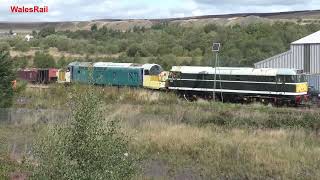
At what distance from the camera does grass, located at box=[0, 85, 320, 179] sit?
1850 cm

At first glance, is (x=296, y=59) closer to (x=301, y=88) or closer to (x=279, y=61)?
(x=279, y=61)

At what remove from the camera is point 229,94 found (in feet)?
149

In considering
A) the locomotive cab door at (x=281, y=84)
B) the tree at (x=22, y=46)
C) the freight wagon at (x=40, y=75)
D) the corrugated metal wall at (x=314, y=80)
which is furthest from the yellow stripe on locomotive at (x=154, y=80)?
the tree at (x=22, y=46)

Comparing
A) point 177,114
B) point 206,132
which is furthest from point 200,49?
point 206,132

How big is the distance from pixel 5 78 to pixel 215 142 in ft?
47.3

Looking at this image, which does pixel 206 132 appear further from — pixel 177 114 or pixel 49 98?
pixel 49 98

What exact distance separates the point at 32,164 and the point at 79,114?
1.23 meters

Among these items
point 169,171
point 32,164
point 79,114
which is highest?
point 79,114

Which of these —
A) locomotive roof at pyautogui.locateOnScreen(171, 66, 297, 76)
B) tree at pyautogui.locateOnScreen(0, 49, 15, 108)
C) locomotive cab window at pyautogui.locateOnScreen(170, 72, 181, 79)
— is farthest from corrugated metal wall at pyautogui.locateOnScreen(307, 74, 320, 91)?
tree at pyautogui.locateOnScreen(0, 49, 15, 108)

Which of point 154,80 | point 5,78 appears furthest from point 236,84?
point 5,78

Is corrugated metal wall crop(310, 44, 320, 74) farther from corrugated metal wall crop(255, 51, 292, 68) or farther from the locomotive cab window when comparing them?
the locomotive cab window

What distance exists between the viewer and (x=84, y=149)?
805 centimetres

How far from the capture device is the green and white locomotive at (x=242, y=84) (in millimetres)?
42125

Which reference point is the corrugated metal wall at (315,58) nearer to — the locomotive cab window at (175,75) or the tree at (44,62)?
the locomotive cab window at (175,75)
